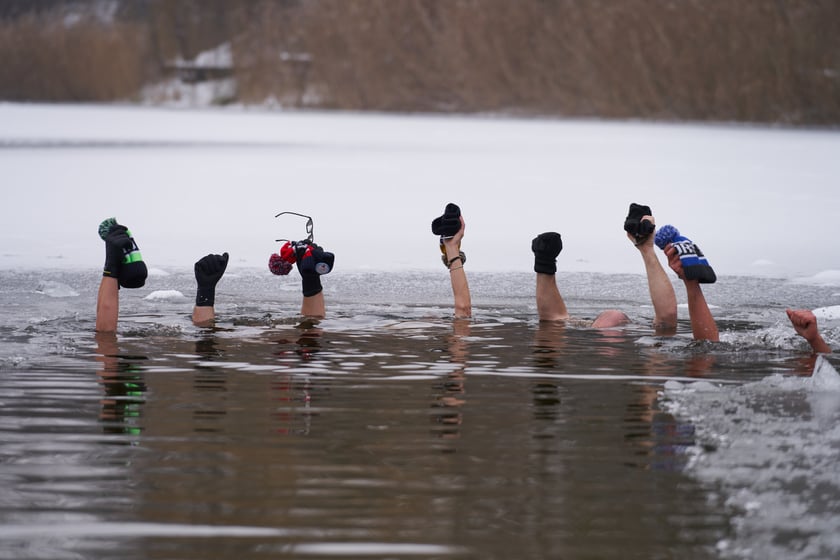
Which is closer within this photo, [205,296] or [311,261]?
[205,296]

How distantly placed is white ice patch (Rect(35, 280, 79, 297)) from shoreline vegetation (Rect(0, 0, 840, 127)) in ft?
184

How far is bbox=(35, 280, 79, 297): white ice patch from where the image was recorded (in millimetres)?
8195

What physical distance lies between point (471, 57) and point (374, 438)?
239ft

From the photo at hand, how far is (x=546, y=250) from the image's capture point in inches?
279

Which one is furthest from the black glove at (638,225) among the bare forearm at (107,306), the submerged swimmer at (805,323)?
the bare forearm at (107,306)

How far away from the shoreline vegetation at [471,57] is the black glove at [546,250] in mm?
56133

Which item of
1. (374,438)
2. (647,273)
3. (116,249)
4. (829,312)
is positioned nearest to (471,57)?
(829,312)

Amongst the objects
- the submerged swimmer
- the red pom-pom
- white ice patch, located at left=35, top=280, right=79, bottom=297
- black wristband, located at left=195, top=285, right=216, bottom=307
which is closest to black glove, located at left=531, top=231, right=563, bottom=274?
the red pom-pom

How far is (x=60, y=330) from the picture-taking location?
671 centimetres

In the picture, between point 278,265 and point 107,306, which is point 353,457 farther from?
point 278,265

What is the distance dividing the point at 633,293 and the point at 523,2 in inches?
2740

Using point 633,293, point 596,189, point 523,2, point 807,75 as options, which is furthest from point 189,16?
point 633,293

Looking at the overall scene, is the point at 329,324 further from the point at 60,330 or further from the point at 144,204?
the point at 144,204

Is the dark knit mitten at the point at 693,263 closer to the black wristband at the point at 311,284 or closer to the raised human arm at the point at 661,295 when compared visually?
the raised human arm at the point at 661,295
